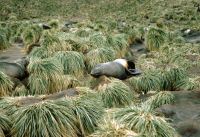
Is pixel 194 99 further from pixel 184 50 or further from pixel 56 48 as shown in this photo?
pixel 184 50

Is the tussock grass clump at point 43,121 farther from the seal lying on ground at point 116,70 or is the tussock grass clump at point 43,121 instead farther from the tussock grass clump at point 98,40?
the tussock grass clump at point 98,40

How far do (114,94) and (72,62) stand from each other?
3908 mm

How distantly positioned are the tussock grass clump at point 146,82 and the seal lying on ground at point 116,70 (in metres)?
0.65

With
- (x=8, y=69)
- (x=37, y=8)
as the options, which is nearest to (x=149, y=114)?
(x=8, y=69)

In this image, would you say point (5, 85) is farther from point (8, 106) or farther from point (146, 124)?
point (146, 124)

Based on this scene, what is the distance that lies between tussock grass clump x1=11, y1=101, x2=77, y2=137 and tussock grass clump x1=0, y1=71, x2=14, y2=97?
3.86 meters

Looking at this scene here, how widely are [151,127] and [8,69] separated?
7.16 metres

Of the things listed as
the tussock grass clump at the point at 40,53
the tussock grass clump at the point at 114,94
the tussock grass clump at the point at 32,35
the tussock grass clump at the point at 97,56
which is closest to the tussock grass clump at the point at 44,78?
the tussock grass clump at the point at 114,94

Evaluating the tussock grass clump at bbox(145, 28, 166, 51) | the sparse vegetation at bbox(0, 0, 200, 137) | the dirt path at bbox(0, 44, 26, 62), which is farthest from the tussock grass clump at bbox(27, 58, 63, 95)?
the tussock grass clump at bbox(145, 28, 166, 51)

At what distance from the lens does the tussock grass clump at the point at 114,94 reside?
40.0 ft

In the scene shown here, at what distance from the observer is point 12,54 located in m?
21.3

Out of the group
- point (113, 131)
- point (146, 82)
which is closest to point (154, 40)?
point (146, 82)

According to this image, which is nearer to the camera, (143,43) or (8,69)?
(8,69)

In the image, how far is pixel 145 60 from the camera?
61.6 feet
